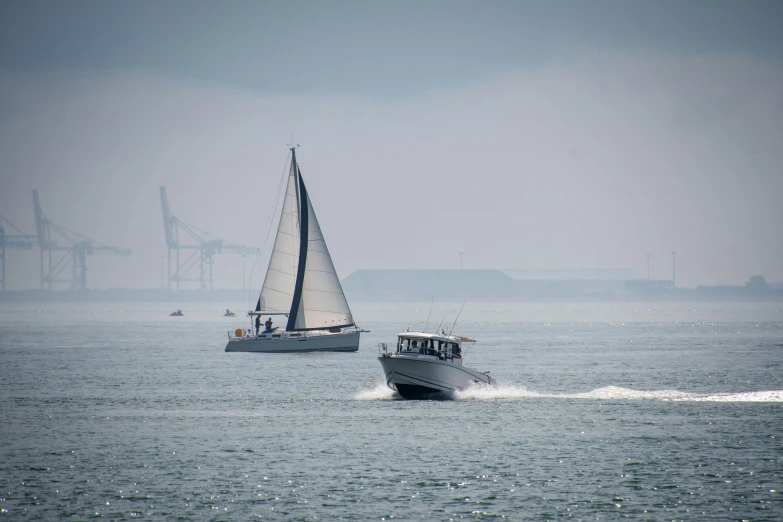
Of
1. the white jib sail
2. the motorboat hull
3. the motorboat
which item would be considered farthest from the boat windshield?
the white jib sail

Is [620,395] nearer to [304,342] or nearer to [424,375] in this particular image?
[424,375]

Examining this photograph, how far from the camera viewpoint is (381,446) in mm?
45250

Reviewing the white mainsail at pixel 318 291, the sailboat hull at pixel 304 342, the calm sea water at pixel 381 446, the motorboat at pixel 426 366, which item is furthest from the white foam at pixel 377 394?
the white mainsail at pixel 318 291

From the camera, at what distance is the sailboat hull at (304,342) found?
92.8 m

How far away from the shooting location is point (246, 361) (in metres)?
93.8

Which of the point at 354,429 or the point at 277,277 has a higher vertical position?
the point at 277,277

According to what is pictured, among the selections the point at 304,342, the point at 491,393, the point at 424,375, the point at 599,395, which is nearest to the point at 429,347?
the point at 424,375

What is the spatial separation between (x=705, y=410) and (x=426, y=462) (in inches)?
812

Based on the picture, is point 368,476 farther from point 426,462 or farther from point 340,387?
point 340,387

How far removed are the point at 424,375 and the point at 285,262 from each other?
40072 millimetres

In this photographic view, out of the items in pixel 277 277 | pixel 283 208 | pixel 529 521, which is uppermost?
pixel 283 208

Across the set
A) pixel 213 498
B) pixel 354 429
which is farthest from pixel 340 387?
pixel 213 498

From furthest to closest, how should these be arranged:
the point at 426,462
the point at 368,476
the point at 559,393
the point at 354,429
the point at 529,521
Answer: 1. the point at 559,393
2. the point at 354,429
3. the point at 426,462
4. the point at 368,476
5. the point at 529,521

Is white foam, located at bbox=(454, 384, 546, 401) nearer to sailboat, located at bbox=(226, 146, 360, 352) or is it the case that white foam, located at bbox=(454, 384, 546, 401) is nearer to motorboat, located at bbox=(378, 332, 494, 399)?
motorboat, located at bbox=(378, 332, 494, 399)
